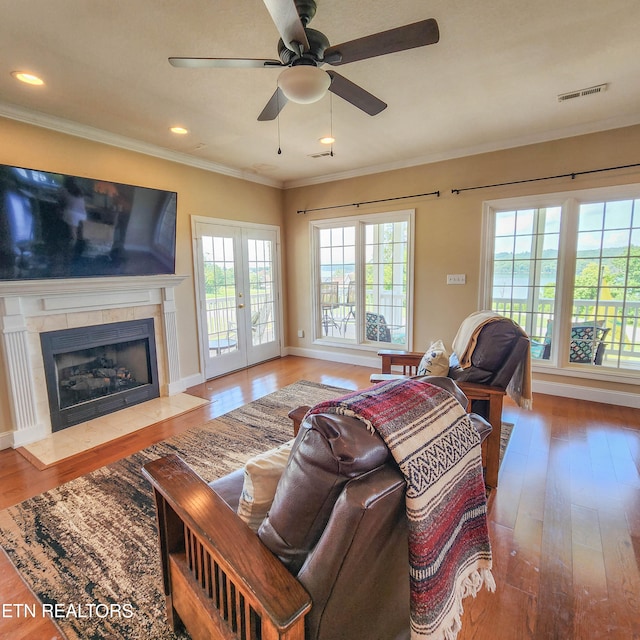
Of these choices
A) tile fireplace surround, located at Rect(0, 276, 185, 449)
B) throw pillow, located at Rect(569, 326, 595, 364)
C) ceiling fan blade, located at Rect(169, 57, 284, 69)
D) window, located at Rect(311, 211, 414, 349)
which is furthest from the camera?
window, located at Rect(311, 211, 414, 349)

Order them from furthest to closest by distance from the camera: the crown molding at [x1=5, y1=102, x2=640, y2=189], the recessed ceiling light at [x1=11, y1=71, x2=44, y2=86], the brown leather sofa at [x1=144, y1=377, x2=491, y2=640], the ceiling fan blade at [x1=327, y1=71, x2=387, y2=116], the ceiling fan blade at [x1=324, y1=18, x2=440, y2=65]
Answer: the crown molding at [x1=5, y1=102, x2=640, y2=189] < the recessed ceiling light at [x1=11, y1=71, x2=44, y2=86] < the ceiling fan blade at [x1=327, y1=71, x2=387, y2=116] < the ceiling fan blade at [x1=324, y1=18, x2=440, y2=65] < the brown leather sofa at [x1=144, y1=377, x2=491, y2=640]

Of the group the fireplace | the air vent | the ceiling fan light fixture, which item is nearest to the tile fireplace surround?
the fireplace

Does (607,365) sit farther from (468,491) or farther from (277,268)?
(277,268)

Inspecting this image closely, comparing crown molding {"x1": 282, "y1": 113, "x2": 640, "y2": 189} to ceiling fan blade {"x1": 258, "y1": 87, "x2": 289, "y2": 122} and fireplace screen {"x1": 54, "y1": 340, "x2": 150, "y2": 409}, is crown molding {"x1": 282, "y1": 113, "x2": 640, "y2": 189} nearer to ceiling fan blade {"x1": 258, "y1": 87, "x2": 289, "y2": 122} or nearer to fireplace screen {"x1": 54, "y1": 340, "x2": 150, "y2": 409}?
ceiling fan blade {"x1": 258, "y1": 87, "x2": 289, "y2": 122}

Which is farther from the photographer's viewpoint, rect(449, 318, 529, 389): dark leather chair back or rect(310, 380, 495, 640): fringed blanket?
rect(449, 318, 529, 389): dark leather chair back

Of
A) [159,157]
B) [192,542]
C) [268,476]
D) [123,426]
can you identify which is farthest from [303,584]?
[159,157]

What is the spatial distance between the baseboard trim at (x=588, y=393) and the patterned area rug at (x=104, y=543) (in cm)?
305

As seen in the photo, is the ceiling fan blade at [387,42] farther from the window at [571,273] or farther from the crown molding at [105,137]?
the window at [571,273]

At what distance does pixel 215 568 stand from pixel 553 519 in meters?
1.90

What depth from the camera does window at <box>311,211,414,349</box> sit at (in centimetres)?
473

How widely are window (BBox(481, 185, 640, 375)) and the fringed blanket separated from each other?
11.2 ft

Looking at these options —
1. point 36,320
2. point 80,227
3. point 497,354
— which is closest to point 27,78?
point 80,227

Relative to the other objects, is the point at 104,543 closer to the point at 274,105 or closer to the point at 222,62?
the point at 222,62

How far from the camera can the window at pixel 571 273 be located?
3494 millimetres
